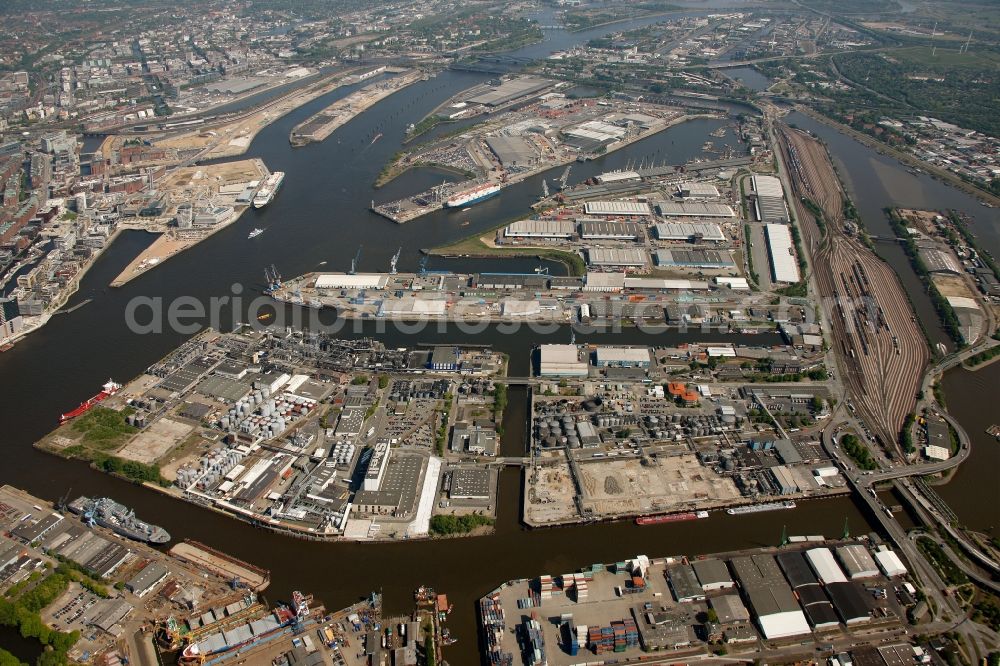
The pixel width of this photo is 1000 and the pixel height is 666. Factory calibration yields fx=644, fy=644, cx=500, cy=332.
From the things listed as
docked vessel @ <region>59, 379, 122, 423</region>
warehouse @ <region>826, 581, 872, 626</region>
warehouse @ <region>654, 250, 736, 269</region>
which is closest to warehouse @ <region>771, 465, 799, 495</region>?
warehouse @ <region>826, 581, 872, 626</region>

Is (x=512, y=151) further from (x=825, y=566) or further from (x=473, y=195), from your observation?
(x=825, y=566)

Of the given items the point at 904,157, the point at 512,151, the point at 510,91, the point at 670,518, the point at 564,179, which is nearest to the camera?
the point at 670,518

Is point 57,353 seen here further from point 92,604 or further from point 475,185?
point 475,185

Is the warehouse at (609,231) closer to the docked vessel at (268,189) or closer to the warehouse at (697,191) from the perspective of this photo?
the warehouse at (697,191)

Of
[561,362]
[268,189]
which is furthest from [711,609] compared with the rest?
[268,189]

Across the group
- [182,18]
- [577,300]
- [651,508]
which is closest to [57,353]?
[577,300]

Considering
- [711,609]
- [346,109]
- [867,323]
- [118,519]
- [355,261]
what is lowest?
[118,519]
